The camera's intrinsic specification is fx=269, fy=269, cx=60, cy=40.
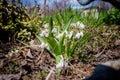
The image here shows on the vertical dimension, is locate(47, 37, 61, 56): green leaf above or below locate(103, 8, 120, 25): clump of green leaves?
above

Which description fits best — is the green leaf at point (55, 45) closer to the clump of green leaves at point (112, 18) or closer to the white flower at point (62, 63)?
the white flower at point (62, 63)

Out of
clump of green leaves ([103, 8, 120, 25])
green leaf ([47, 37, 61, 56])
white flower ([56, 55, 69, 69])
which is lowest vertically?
clump of green leaves ([103, 8, 120, 25])

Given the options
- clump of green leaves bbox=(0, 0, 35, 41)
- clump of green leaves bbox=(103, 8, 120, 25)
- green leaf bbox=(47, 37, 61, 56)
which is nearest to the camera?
green leaf bbox=(47, 37, 61, 56)

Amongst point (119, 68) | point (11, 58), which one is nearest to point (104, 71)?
point (119, 68)

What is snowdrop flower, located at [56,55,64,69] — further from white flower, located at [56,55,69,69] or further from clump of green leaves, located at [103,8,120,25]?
clump of green leaves, located at [103,8,120,25]

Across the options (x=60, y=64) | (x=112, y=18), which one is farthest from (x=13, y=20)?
(x=112, y=18)

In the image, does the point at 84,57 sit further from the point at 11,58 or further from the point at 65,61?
the point at 11,58

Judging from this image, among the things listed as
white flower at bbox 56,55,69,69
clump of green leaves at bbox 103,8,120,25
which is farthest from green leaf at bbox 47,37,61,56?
clump of green leaves at bbox 103,8,120,25

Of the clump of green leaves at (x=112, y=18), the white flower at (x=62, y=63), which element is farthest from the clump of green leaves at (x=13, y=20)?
the clump of green leaves at (x=112, y=18)

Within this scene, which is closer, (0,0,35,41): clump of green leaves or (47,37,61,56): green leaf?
(47,37,61,56): green leaf

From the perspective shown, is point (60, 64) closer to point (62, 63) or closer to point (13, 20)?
point (62, 63)

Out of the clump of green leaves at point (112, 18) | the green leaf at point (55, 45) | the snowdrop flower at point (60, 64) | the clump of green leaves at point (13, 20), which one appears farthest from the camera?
the clump of green leaves at point (112, 18)
